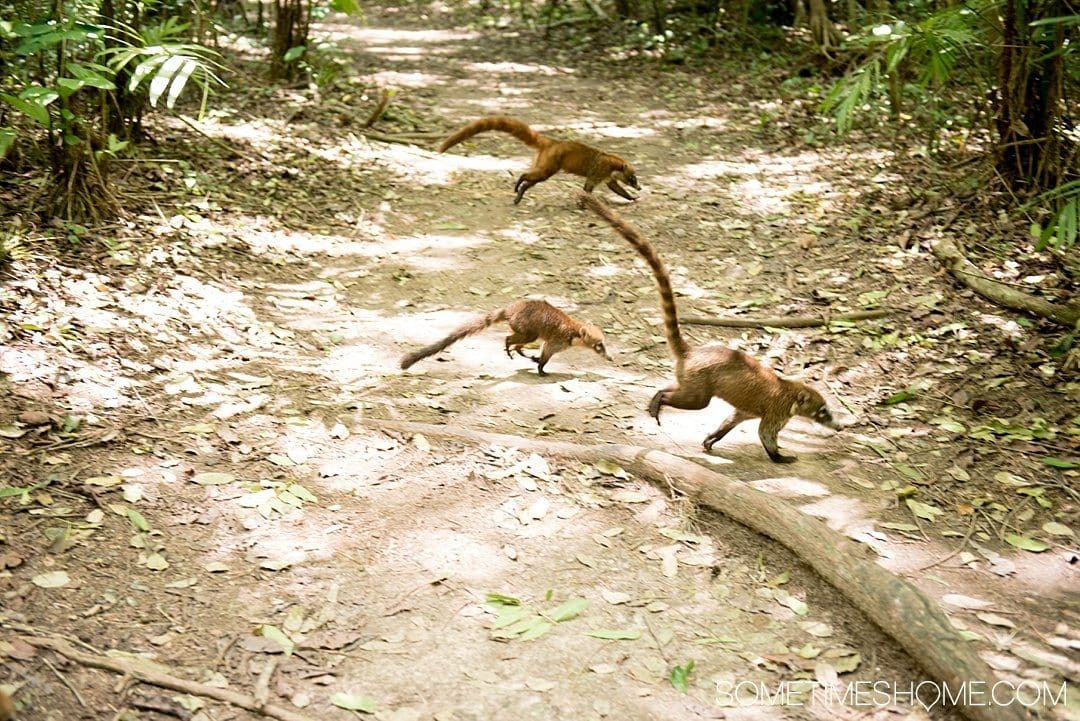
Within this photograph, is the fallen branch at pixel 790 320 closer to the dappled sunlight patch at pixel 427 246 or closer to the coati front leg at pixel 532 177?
the dappled sunlight patch at pixel 427 246

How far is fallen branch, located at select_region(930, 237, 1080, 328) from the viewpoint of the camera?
5.59 meters

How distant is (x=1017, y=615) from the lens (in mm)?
3699

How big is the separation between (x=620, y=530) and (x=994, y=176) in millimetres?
4839

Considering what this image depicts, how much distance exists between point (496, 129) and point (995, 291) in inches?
179

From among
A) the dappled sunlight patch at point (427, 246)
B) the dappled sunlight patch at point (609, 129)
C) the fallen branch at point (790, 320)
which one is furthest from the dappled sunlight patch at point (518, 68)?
the fallen branch at point (790, 320)


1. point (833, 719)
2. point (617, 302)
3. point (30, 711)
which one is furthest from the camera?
point (617, 302)

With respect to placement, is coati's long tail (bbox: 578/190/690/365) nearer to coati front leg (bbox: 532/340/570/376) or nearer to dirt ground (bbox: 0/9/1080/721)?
dirt ground (bbox: 0/9/1080/721)

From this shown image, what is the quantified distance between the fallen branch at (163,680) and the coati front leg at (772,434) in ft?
9.28

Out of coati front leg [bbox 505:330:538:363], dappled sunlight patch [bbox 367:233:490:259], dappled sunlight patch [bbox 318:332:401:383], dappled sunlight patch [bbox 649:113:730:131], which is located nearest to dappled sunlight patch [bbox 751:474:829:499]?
coati front leg [bbox 505:330:538:363]

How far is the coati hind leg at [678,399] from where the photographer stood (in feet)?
16.4

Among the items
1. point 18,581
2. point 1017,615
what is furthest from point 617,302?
point 18,581

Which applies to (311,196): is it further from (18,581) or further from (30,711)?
(30,711)

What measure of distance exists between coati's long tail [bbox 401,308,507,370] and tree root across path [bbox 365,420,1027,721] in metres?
0.57

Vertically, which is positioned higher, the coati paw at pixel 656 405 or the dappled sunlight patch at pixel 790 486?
the coati paw at pixel 656 405
